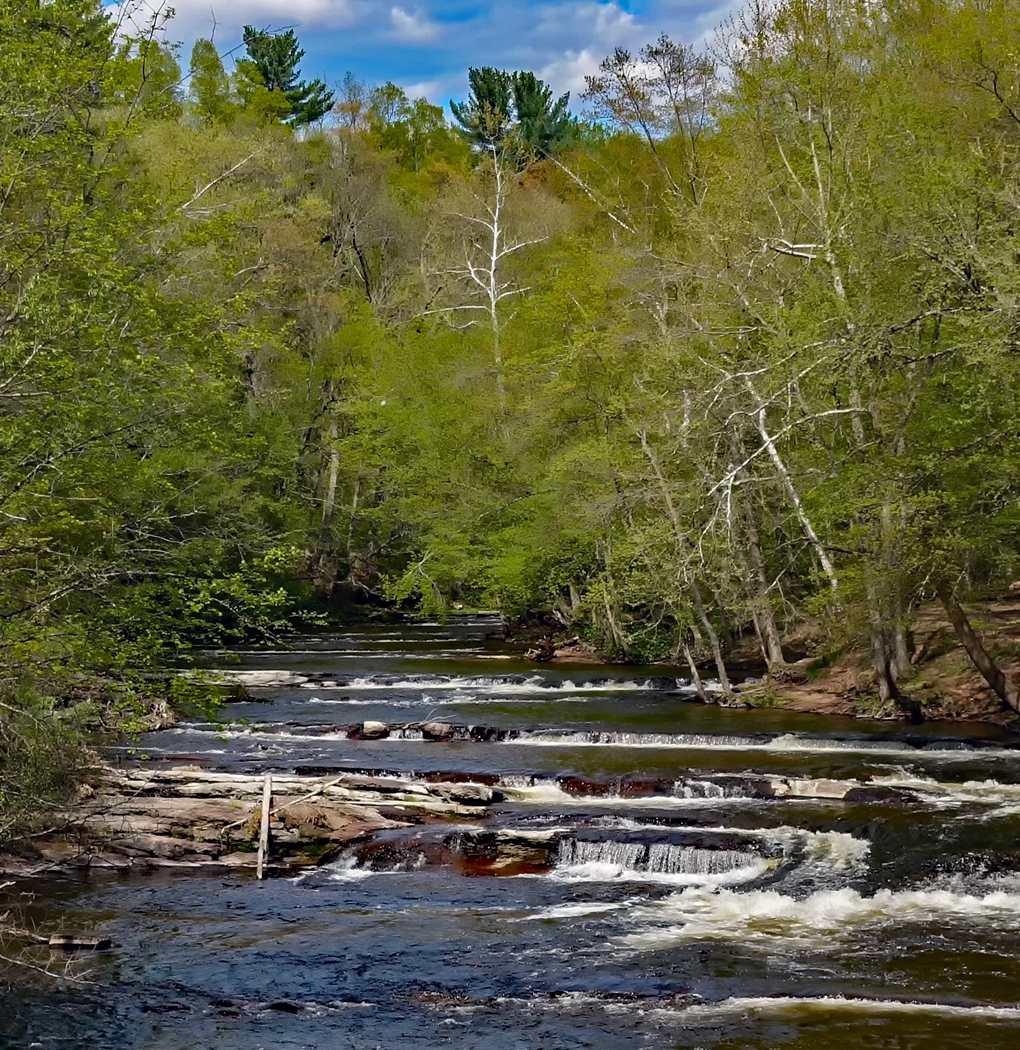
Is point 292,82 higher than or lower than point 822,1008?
higher

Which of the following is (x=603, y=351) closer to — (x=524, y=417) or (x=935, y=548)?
(x=524, y=417)

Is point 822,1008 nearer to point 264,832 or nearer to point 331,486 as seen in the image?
point 264,832

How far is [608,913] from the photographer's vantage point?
12.5 metres

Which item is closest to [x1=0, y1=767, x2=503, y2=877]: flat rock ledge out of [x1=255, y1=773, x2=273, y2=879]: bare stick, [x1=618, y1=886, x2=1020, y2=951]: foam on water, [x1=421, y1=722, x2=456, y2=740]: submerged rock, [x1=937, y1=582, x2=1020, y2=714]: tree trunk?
[x1=255, y1=773, x2=273, y2=879]: bare stick

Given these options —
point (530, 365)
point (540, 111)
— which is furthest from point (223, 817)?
point (540, 111)

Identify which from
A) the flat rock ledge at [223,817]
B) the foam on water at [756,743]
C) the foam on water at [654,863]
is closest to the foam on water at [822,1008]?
the foam on water at [654,863]

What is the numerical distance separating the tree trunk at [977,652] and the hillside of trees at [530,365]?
0.07m

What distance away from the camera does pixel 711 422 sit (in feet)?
82.8

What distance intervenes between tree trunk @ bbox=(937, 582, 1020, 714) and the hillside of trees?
7cm

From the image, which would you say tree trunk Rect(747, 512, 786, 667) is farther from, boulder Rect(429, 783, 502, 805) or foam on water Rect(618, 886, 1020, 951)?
foam on water Rect(618, 886, 1020, 951)

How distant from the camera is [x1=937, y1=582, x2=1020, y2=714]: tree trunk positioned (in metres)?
19.6

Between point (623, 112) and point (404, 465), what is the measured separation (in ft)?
55.7

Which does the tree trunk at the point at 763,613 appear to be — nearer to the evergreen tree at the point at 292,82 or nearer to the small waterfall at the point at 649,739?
the small waterfall at the point at 649,739

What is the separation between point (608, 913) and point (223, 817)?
5.39 meters
